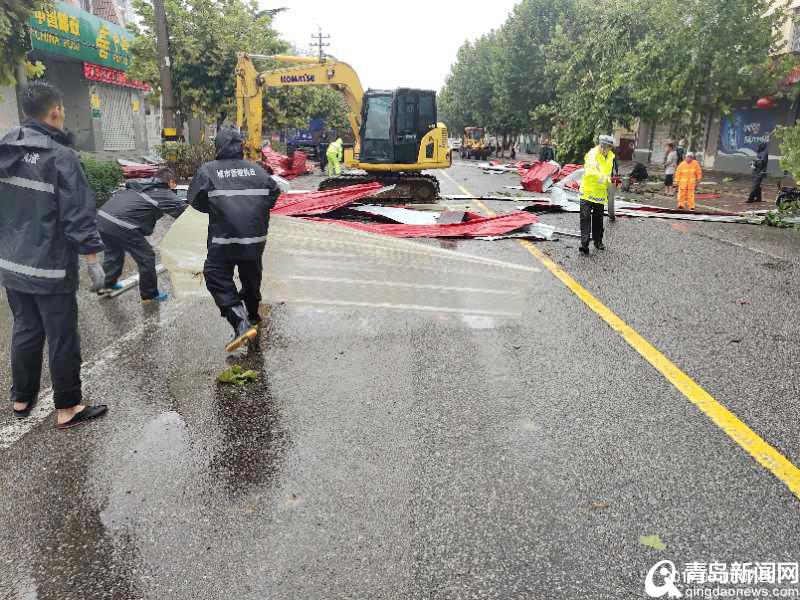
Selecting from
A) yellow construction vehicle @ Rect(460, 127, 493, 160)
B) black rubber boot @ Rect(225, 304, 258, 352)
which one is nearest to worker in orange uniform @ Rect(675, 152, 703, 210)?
black rubber boot @ Rect(225, 304, 258, 352)

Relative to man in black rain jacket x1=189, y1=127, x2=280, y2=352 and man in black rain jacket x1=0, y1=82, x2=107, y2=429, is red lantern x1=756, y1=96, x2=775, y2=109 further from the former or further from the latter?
man in black rain jacket x1=0, y1=82, x2=107, y2=429

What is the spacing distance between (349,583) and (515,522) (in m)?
0.82

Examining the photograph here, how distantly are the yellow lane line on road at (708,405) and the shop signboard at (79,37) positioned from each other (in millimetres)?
17392

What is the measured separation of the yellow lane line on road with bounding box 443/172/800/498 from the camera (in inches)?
132

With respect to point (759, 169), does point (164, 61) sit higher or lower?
higher

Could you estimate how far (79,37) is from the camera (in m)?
22.2

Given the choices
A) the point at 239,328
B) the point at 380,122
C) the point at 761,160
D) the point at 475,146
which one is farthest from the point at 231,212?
the point at 475,146

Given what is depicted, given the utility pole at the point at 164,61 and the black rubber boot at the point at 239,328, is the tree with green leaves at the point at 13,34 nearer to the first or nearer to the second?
the black rubber boot at the point at 239,328

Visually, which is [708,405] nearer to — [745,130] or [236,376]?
[236,376]

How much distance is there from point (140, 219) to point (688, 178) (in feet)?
43.0

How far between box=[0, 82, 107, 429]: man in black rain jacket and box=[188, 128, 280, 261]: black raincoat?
4.06ft

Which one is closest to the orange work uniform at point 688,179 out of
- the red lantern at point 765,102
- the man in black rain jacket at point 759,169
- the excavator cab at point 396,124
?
the man in black rain jacket at point 759,169

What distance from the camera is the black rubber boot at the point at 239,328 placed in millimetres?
5012

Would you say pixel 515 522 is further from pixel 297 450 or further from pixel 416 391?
pixel 416 391
